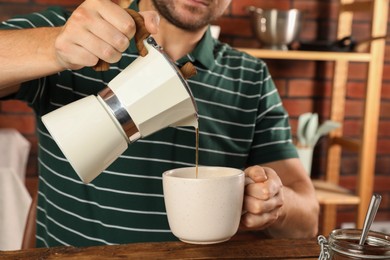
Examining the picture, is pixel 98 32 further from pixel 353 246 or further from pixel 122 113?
pixel 353 246

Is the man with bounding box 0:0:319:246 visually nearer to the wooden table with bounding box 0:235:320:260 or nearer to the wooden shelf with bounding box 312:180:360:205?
the wooden table with bounding box 0:235:320:260

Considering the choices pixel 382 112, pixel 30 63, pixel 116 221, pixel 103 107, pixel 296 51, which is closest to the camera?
pixel 103 107

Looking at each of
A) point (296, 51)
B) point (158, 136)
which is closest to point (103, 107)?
point (158, 136)

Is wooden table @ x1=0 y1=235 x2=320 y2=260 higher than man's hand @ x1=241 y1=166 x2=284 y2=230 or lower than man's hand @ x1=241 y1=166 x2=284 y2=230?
lower

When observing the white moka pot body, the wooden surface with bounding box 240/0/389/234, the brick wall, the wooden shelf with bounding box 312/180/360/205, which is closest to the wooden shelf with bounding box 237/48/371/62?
the wooden surface with bounding box 240/0/389/234

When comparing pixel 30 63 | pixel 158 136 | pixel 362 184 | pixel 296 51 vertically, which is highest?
pixel 296 51

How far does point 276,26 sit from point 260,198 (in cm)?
124

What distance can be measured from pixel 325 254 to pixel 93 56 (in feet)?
1.33

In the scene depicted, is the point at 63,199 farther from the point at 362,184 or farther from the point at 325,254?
the point at 362,184

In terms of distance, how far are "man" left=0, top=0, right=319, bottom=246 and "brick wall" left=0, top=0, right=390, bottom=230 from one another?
868 mm

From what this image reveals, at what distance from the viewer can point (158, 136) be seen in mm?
1178

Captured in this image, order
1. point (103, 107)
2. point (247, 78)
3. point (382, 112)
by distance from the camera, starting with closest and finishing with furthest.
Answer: point (103, 107) < point (247, 78) < point (382, 112)

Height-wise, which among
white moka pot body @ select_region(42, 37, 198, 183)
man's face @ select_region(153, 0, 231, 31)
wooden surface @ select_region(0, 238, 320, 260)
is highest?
man's face @ select_region(153, 0, 231, 31)

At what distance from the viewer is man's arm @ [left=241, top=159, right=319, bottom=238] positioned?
2.64 ft
